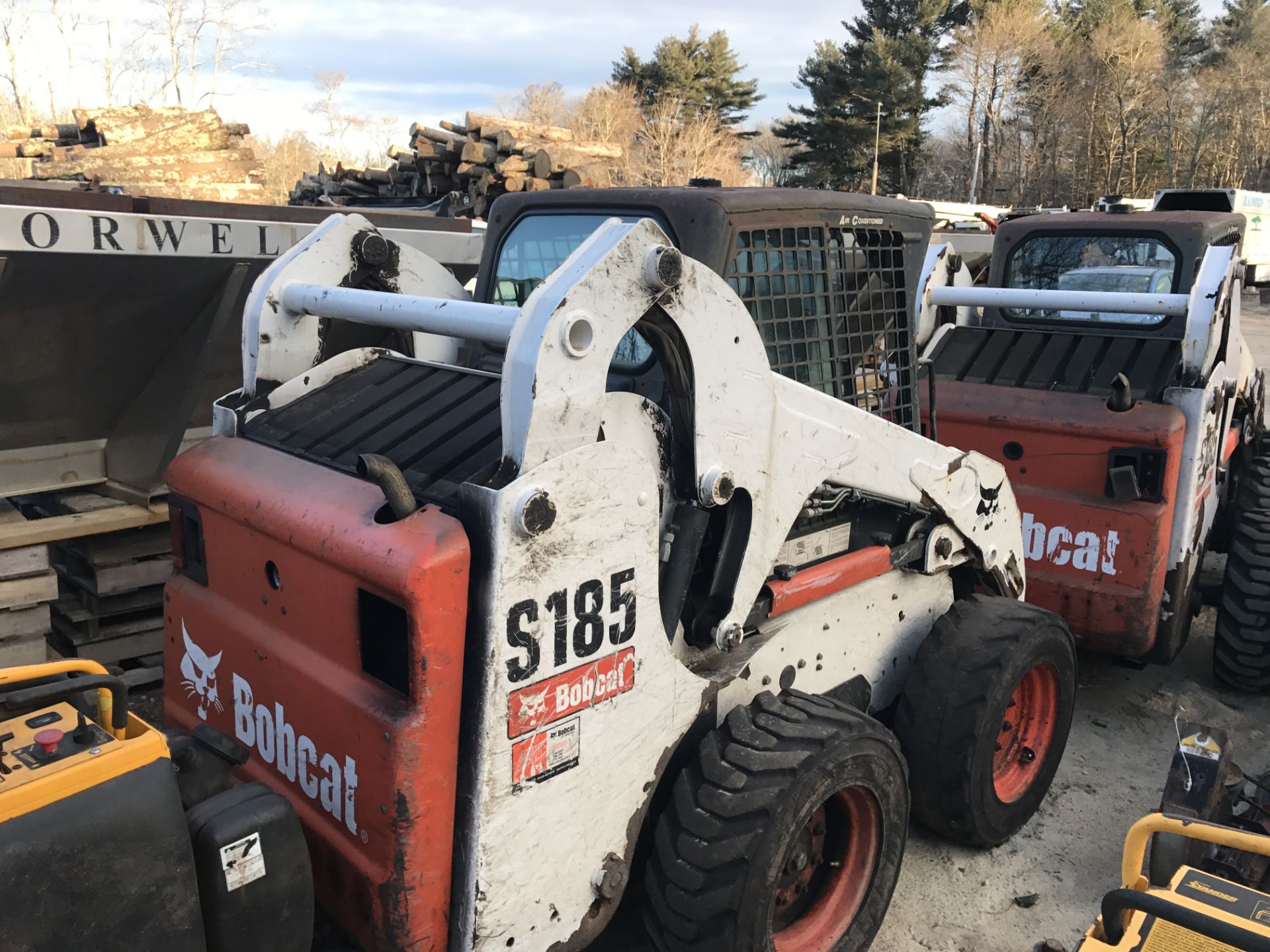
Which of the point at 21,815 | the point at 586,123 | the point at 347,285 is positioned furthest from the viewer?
the point at 586,123

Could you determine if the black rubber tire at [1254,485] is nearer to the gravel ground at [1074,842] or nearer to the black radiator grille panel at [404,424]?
the gravel ground at [1074,842]

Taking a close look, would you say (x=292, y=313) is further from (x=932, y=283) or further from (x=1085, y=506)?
(x=1085, y=506)

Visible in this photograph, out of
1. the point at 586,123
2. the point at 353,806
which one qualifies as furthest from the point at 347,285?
the point at 586,123

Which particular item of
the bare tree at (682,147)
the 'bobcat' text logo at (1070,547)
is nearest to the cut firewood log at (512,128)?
the 'bobcat' text logo at (1070,547)

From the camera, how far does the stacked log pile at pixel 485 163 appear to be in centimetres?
1080

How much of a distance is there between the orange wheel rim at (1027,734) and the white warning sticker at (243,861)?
8.80 ft

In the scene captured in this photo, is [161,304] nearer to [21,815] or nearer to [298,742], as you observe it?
[298,742]

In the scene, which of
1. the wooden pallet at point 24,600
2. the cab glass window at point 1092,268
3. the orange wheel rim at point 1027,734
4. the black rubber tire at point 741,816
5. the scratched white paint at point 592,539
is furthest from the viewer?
the cab glass window at point 1092,268

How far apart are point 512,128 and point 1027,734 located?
9362 millimetres

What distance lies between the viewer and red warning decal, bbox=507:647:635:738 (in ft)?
7.12

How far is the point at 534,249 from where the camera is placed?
10.7ft

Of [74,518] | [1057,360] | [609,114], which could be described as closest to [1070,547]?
[1057,360]

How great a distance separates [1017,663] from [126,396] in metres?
3.98

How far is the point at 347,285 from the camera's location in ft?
10.4
